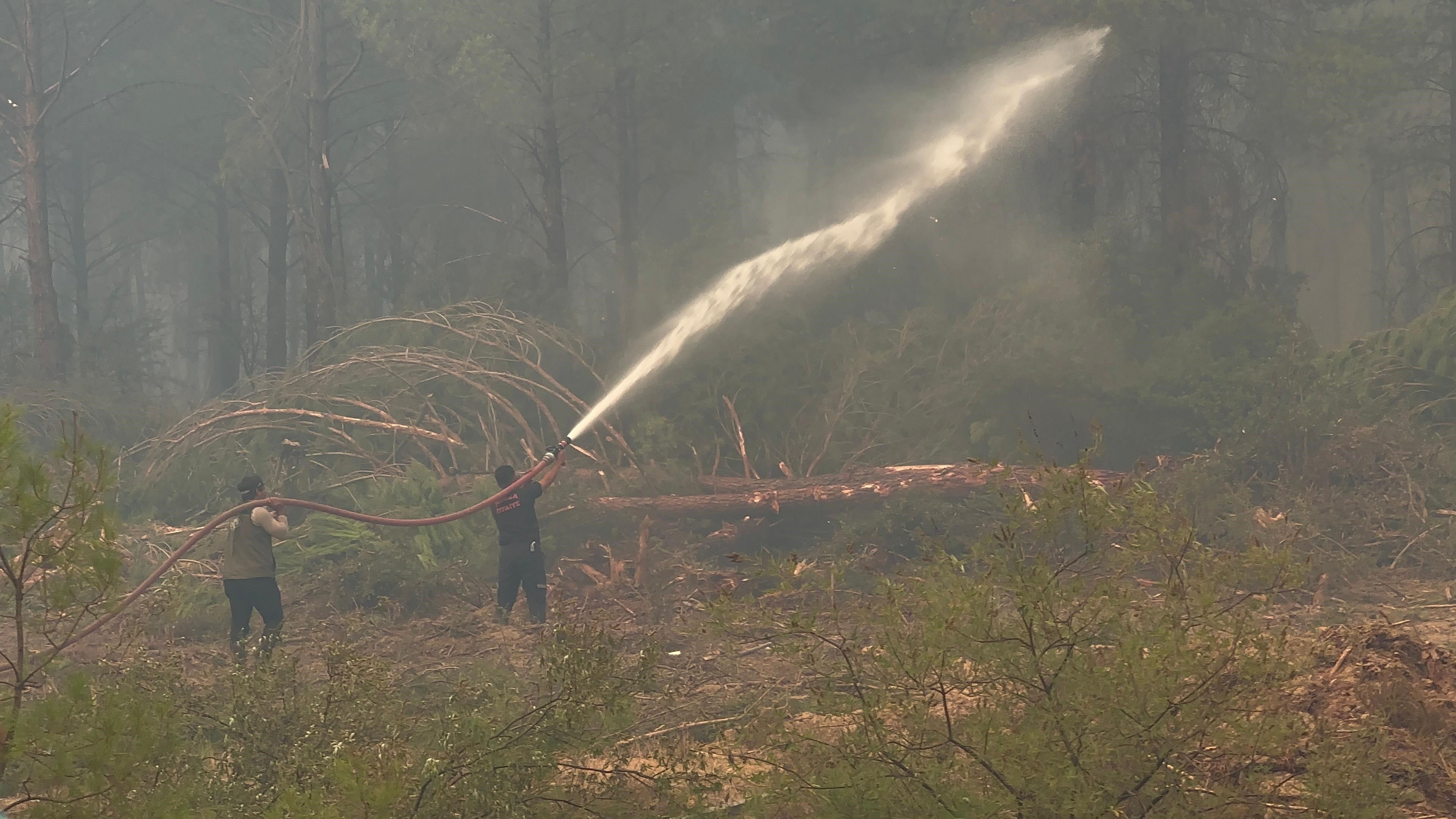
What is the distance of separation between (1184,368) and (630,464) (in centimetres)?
752

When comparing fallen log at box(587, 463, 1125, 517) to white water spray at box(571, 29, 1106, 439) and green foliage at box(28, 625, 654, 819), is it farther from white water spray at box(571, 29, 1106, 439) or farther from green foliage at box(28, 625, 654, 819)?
green foliage at box(28, 625, 654, 819)

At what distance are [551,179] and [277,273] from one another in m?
10.3

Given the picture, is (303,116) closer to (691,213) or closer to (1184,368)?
(691,213)

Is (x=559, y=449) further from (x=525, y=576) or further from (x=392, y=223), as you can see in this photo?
(x=392, y=223)

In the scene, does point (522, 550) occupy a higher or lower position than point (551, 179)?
lower

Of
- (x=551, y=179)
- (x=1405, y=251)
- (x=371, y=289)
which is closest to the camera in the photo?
(x=551, y=179)

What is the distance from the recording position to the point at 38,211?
2142 centimetres

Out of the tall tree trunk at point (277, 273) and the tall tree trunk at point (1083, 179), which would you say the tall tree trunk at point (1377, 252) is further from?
the tall tree trunk at point (277, 273)

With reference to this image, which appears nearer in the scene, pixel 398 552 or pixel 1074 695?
pixel 1074 695

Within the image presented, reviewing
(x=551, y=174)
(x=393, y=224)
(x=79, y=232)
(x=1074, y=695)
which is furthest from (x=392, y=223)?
(x=1074, y=695)

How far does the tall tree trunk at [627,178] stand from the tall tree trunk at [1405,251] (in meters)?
15.9

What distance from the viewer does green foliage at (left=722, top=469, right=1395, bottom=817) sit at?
407 cm

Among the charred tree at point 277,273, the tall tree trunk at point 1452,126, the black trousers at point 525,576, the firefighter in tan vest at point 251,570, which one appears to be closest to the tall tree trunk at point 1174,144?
the tall tree trunk at point 1452,126

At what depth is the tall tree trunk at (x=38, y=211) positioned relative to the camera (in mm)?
21125
